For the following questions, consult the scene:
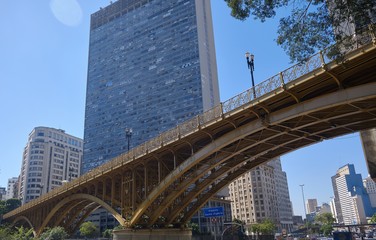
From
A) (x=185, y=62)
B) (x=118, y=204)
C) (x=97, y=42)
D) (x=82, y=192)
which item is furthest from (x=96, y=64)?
(x=118, y=204)

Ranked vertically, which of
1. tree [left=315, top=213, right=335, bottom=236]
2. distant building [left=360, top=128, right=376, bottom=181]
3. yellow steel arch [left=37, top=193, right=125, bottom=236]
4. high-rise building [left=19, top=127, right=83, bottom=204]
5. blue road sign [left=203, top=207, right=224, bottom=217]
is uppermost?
high-rise building [left=19, top=127, right=83, bottom=204]

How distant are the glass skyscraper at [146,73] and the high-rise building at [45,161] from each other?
2929 cm

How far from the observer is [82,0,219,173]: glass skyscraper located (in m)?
105

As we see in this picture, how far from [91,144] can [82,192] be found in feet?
255

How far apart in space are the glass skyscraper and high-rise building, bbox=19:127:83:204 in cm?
2929

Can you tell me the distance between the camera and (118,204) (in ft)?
127

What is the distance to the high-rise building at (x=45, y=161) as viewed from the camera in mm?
136000

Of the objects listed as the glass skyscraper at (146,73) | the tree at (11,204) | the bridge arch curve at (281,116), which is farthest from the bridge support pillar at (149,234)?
the tree at (11,204)

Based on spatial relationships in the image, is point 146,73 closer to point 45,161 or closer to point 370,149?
point 45,161

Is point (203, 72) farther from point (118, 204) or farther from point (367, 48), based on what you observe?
point (367, 48)

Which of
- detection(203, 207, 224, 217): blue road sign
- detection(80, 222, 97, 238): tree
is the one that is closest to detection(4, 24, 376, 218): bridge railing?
detection(203, 207, 224, 217): blue road sign

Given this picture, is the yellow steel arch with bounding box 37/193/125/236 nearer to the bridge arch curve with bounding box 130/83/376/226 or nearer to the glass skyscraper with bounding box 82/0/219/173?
the bridge arch curve with bounding box 130/83/376/226

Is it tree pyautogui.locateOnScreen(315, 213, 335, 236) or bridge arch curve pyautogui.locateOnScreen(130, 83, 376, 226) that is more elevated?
bridge arch curve pyautogui.locateOnScreen(130, 83, 376, 226)

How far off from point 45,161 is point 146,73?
63.5m
